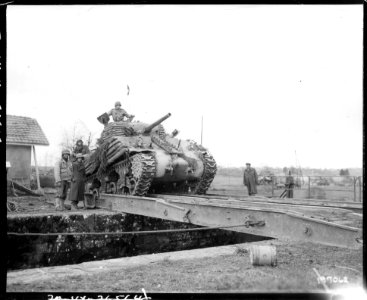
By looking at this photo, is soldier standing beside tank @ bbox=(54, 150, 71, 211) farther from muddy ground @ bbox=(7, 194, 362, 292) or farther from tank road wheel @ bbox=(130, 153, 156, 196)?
muddy ground @ bbox=(7, 194, 362, 292)

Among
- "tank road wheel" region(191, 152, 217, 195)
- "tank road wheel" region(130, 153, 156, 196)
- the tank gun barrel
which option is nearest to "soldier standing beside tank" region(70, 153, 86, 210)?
"tank road wheel" region(130, 153, 156, 196)

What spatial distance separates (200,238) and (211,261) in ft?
16.0

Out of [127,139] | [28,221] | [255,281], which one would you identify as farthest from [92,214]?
[255,281]

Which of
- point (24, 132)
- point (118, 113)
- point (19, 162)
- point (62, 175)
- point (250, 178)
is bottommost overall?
point (250, 178)

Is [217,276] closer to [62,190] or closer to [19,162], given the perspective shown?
[62,190]

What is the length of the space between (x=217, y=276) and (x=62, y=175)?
6418 mm

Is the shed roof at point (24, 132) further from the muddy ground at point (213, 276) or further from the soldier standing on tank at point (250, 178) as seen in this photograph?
the muddy ground at point (213, 276)

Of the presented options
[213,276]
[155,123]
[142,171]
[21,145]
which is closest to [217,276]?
[213,276]

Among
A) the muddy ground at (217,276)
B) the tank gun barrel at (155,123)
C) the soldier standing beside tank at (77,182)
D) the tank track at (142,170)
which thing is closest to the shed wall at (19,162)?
the soldier standing beside tank at (77,182)

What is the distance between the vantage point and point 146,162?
10273 millimetres

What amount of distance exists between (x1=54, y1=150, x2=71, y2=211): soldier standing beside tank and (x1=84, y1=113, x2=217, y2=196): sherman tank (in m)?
1.25

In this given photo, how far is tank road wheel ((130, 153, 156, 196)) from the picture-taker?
1020cm

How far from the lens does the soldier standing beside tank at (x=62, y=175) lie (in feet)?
33.5
